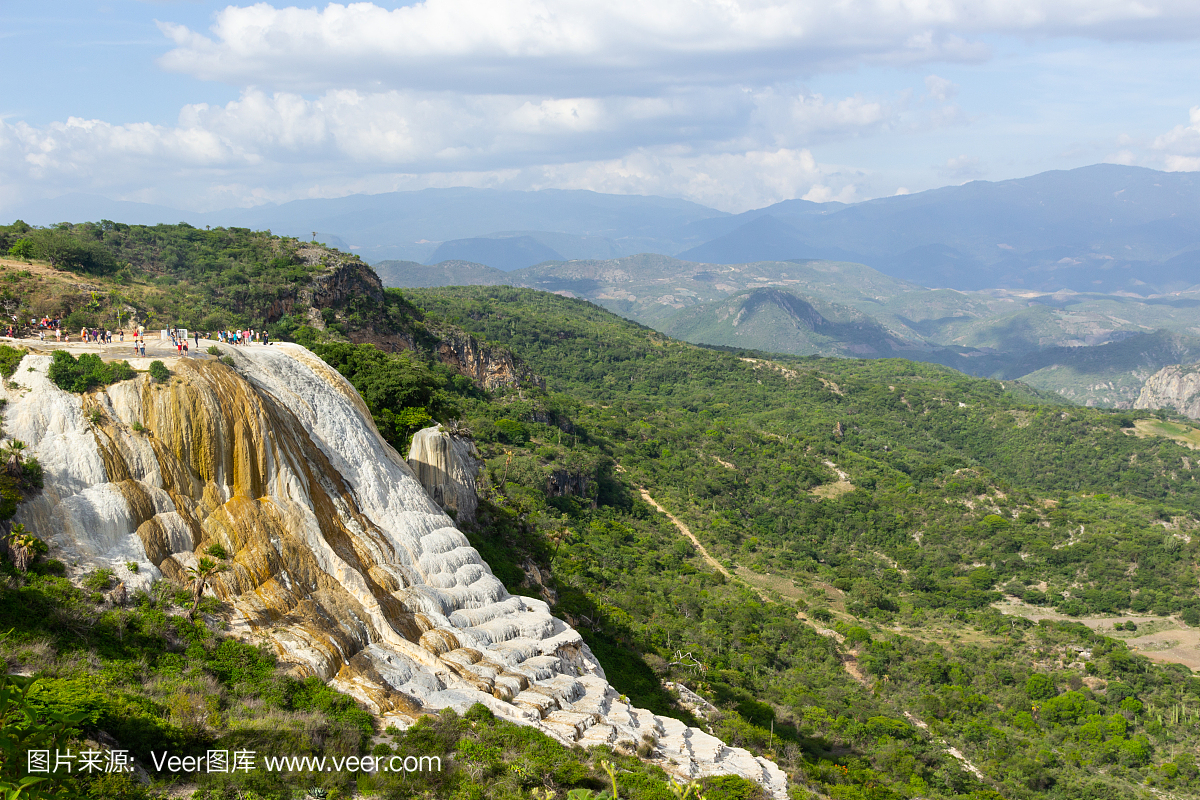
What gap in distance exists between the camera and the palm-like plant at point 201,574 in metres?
22.5

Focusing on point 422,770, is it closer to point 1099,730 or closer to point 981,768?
point 981,768

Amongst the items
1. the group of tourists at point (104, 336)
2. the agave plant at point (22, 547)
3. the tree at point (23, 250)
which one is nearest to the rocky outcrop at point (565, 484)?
the group of tourists at point (104, 336)

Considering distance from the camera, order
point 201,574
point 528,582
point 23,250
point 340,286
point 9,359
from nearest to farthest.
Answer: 1. point 201,574
2. point 9,359
3. point 528,582
4. point 23,250
5. point 340,286

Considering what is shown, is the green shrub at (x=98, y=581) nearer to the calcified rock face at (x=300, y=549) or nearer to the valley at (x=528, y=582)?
the valley at (x=528, y=582)

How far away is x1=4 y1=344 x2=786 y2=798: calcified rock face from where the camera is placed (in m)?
22.4

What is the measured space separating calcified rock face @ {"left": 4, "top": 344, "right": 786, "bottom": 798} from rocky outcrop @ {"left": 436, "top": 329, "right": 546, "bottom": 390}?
63157 mm

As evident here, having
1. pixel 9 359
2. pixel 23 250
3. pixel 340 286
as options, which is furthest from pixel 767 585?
pixel 23 250

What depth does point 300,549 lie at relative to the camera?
25203 millimetres

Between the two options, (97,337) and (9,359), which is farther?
(97,337)

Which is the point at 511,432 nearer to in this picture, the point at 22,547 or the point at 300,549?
the point at 300,549

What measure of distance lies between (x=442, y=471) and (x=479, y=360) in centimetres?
6008

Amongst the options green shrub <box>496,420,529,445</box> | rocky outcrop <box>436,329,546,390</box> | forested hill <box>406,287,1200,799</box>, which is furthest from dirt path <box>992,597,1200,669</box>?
rocky outcrop <box>436,329,546,390</box>

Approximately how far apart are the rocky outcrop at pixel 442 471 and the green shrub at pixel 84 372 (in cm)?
1452

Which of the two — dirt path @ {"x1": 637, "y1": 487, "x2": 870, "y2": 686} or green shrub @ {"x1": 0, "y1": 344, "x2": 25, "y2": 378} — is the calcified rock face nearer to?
green shrub @ {"x1": 0, "y1": 344, "x2": 25, "y2": 378}
